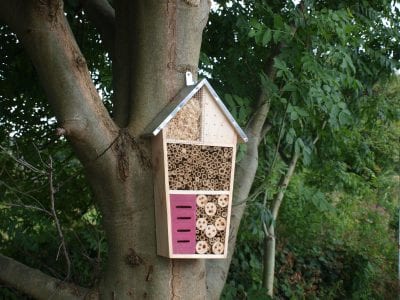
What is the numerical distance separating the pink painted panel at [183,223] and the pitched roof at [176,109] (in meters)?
0.27

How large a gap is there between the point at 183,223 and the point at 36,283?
0.81m

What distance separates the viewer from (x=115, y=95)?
8.35 ft

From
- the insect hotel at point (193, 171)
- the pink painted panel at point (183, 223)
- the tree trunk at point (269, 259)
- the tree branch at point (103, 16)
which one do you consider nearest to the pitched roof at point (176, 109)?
the insect hotel at point (193, 171)

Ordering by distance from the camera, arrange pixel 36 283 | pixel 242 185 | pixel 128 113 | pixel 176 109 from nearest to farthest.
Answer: pixel 176 109 → pixel 128 113 → pixel 36 283 → pixel 242 185

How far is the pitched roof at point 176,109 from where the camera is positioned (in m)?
2.15

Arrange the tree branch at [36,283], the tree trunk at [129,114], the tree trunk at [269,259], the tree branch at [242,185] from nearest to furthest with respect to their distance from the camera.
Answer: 1. the tree trunk at [129,114]
2. the tree branch at [36,283]
3. the tree branch at [242,185]
4. the tree trunk at [269,259]

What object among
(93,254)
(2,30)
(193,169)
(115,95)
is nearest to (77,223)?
(93,254)

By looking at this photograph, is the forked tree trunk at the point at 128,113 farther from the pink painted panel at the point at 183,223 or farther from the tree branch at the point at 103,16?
the tree branch at the point at 103,16

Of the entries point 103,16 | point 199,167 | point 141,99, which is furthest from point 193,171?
point 103,16

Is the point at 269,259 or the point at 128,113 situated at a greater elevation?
the point at 128,113

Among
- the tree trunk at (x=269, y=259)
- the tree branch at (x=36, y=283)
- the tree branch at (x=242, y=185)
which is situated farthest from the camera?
the tree trunk at (x=269, y=259)

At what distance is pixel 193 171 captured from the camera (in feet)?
7.35

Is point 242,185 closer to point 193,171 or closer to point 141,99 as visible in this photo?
point 193,171

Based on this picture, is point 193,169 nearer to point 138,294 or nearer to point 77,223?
point 138,294
